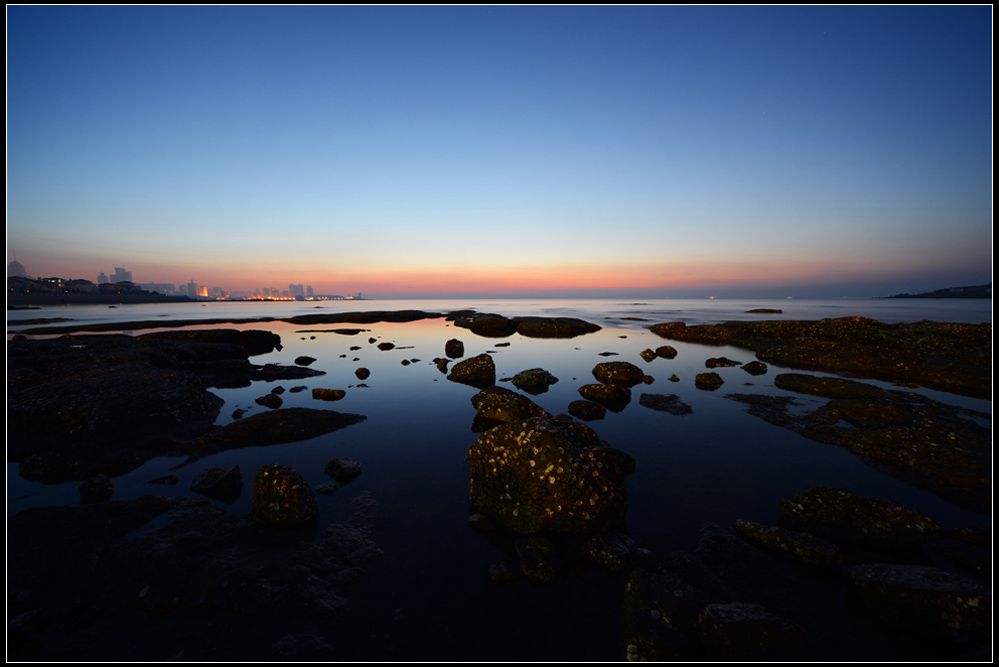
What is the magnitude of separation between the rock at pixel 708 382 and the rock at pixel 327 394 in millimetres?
20135

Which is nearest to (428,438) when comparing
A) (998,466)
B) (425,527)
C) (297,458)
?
(297,458)

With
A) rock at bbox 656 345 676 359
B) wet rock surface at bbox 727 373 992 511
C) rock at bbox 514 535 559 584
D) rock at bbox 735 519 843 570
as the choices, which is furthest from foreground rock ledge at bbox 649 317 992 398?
rock at bbox 514 535 559 584

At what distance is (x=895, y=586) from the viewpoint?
500cm

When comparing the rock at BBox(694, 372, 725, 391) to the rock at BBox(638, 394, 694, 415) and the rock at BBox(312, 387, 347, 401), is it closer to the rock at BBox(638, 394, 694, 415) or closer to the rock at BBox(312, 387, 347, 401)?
the rock at BBox(638, 394, 694, 415)

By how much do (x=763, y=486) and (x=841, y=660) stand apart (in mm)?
5137

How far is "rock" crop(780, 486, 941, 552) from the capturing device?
653 centimetres

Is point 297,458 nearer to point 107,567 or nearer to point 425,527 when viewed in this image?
point 107,567

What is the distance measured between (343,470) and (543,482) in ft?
19.4

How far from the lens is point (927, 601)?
4.78 meters

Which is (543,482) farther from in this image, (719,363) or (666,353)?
(666,353)

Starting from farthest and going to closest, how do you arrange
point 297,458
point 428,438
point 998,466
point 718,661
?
point 428,438 → point 297,458 → point 998,466 → point 718,661

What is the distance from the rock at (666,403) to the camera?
15180 millimetres

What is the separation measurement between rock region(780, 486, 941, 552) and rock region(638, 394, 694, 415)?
764cm

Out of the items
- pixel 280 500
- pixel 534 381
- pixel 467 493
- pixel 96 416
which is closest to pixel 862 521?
pixel 467 493
